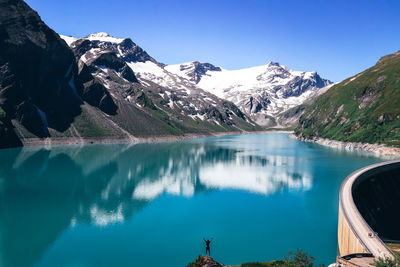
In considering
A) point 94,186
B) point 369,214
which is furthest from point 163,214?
point 369,214

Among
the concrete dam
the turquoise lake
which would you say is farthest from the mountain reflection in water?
the concrete dam

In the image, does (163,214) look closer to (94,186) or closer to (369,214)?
(94,186)

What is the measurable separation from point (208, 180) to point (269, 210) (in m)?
42.0

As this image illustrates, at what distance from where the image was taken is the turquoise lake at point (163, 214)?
46812mm

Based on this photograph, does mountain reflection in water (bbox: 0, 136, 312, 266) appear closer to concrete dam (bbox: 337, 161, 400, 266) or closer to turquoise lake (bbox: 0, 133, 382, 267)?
turquoise lake (bbox: 0, 133, 382, 267)

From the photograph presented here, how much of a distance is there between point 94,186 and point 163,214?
38780 mm

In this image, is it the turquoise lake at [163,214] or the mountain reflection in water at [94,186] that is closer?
the turquoise lake at [163,214]

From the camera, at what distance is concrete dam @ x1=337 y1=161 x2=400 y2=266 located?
3645 centimetres

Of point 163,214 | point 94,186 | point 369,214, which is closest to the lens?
point 369,214

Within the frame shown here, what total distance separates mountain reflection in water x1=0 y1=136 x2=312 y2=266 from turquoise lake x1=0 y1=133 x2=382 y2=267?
0.27 meters

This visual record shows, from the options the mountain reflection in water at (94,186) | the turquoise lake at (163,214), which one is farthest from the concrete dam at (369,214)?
the mountain reflection in water at (94,186)

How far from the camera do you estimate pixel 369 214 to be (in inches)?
2504

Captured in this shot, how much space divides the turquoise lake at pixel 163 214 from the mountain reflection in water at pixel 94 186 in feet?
0.89

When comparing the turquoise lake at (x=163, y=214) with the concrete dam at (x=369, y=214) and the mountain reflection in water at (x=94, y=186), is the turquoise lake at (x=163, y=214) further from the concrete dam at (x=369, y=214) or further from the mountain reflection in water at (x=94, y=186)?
the concrete dam at (x=369, y=214)
